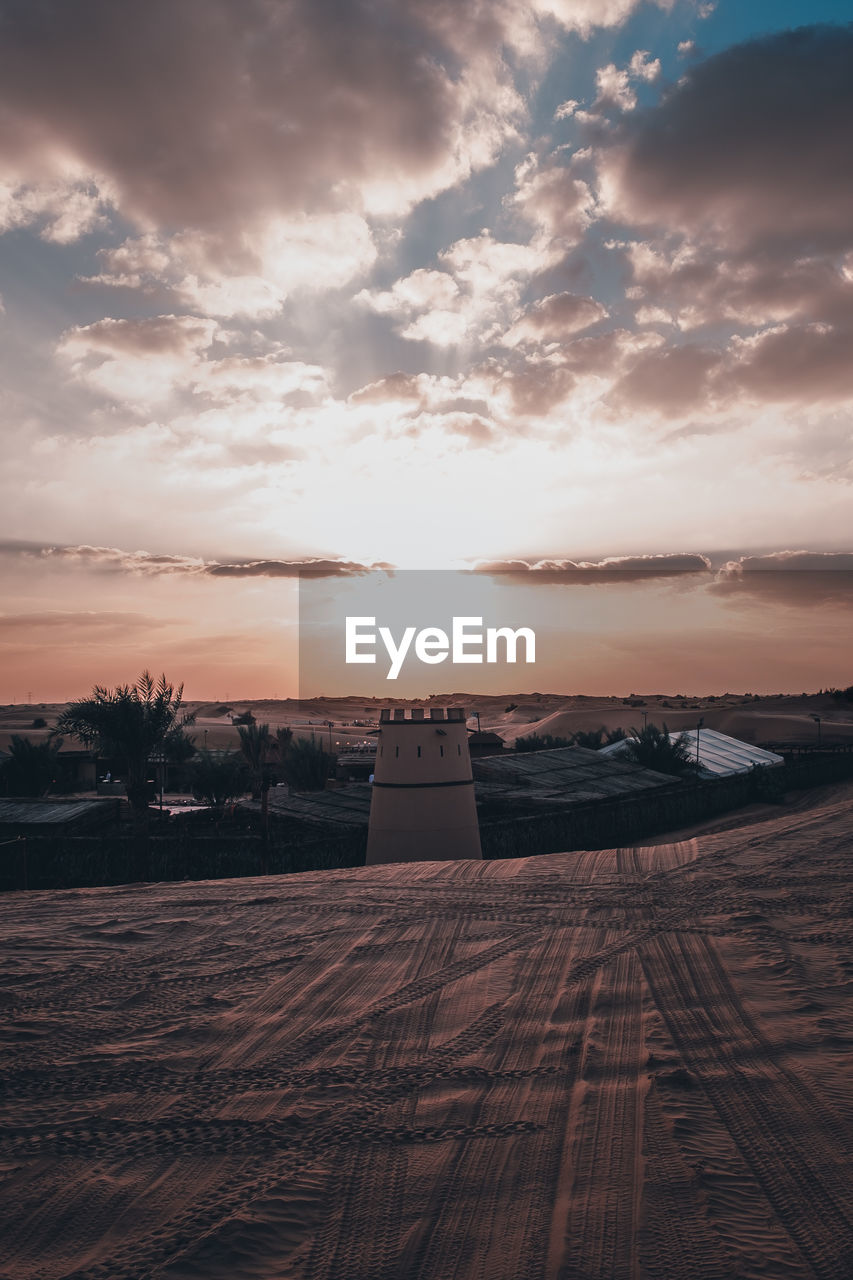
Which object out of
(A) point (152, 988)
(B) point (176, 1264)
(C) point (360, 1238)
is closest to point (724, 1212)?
(C) point (360, 1238)

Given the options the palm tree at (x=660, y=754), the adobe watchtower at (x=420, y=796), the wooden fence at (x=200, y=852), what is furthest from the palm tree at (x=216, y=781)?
the palm tree at (x=660, y=754)

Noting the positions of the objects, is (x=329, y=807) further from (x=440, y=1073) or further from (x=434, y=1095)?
(x=434, y=1095)

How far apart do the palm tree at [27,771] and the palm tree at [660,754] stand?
80.0ft

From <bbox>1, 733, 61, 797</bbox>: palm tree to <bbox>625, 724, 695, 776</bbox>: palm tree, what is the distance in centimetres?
2437

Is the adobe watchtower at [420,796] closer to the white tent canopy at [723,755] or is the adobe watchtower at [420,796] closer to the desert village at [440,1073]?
the desert village at [440,1073]

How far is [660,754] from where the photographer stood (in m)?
38.1

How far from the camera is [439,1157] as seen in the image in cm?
535

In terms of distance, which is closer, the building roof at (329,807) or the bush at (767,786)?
the building roof at (329,807)

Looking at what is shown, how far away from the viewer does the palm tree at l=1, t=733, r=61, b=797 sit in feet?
110

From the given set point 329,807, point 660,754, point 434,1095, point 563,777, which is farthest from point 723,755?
point 434,1095

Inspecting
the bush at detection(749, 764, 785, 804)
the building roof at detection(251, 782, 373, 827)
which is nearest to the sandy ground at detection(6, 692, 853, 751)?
the bush at detection(749, 764, 785, 804)

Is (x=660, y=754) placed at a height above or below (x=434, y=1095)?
below

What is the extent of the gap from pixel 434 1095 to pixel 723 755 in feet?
129

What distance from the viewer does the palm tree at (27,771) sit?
33625 mm
